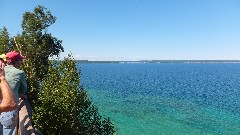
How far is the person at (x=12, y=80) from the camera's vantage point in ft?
36.1

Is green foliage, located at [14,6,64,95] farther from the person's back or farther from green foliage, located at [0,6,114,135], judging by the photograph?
the person's back

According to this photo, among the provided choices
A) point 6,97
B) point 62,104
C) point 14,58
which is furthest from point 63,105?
point 6,97

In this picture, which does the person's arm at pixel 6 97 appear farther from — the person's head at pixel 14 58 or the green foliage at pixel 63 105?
the green foliage at pixel 63 105

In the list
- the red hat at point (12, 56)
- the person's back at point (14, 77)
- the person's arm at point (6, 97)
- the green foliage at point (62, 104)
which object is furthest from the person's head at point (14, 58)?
the green foliage at point (62, 104)

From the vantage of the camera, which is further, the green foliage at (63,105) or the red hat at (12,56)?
the green foliage at (63,105)

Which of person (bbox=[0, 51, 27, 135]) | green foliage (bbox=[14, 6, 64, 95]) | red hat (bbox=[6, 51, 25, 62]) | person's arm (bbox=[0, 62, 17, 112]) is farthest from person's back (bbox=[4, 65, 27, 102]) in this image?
green foliage (bbox=[14, 6, 64, 95])

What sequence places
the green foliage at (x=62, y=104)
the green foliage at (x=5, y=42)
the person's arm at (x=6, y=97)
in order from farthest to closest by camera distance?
the green foliage at (x=5, y=42), the green foliage at (x=62, y=104), the person's arm at (x=6, y=97)

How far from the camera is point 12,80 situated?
11.0 m

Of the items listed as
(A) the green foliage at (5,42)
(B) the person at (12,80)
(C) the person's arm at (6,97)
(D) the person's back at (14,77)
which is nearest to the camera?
(C) the person's arm at (6,97)

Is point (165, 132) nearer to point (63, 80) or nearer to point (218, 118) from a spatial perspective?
point (218, 118)

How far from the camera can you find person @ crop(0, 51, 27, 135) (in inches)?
434

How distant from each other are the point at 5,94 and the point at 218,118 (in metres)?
59.8

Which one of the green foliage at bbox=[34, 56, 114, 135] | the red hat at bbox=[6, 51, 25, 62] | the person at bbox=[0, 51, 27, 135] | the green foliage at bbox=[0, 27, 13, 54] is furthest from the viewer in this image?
the green foliage at bbox=[0, 27, 13, 54]

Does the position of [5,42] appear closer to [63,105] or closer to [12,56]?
[63,105]
